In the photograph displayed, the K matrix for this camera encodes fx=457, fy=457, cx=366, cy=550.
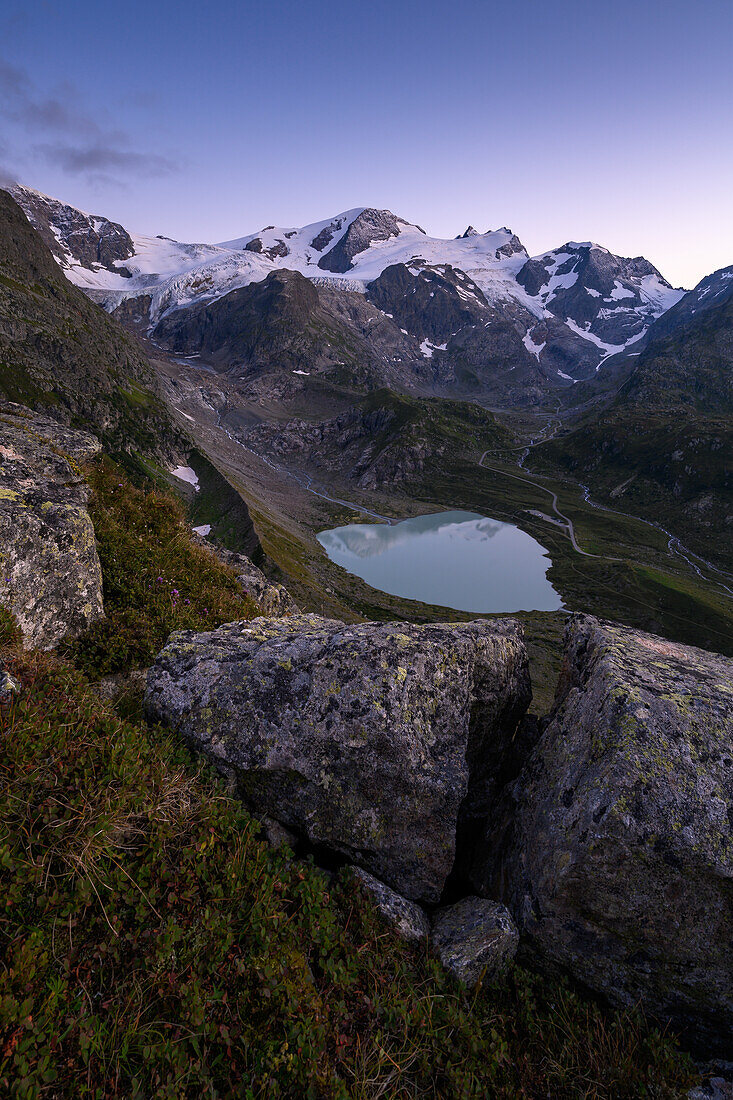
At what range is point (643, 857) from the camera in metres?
6.50

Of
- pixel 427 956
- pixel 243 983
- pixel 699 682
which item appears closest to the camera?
pixel 243 983

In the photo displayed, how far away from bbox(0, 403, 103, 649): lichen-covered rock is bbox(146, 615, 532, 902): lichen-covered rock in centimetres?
220

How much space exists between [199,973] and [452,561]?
14772 centimetres

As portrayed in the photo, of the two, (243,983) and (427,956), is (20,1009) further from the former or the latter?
(427,956)

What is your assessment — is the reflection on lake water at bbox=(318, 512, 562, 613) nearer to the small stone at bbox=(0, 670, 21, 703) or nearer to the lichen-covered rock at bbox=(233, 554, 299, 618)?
the lichen-covered rock at bbox=(233, 554, 299, 618)

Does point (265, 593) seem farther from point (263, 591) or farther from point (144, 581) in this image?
point (144, 581)

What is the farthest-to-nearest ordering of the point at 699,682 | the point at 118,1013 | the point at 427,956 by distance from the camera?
the point at 699,682, the point at 427,956, the point at 118,1013

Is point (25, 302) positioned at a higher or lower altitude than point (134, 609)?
higher

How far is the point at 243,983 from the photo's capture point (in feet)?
14.9

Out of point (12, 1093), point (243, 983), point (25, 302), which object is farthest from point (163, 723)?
point (25, 302)

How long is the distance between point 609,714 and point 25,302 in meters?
190

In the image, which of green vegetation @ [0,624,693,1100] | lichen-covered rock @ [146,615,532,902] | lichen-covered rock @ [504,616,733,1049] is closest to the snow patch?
lichen-covered rock @ [146,615,532,902]

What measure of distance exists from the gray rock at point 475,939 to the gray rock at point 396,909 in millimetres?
275

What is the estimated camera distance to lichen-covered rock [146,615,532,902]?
733 centimetres
